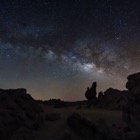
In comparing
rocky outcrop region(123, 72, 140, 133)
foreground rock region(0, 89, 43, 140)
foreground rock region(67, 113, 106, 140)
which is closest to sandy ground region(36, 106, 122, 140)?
foreground rock region(67, 113, 106, 140)

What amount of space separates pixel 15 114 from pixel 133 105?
377 inches

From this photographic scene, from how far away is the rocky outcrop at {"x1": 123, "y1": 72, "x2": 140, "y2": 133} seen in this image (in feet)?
60.6

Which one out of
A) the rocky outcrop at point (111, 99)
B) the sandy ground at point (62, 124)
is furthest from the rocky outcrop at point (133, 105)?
the rocky outcrop at point (111, 99)

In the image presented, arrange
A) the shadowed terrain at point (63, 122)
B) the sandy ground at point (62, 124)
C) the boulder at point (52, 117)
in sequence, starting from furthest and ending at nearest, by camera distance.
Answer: the boulder at point (52, 117), the sandy ground at point (62, 124), the shadowed terrain at point (63, 122)

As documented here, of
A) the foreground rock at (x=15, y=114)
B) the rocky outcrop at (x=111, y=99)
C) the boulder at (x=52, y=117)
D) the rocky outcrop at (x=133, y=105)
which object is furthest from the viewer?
the rocky outcrop at (x=111, y=99)

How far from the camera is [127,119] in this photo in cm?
1972

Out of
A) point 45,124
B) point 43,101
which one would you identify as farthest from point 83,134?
point 43,101

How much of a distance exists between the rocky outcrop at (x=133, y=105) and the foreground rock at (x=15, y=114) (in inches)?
306

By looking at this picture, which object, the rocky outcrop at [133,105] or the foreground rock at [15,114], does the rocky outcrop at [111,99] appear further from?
the rocky outcrop at [133,105]

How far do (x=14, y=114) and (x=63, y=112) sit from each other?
9.67 m

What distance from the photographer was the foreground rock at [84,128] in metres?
22.8

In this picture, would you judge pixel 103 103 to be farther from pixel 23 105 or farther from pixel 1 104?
pixel 1 104

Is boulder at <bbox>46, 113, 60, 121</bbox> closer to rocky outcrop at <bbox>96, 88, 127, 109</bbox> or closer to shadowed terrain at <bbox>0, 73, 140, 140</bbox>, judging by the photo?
shadowed terrain at <bbox>0, 73, 140, 140</bbox>

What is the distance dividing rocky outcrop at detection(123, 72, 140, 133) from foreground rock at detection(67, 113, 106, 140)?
11.9 ft
